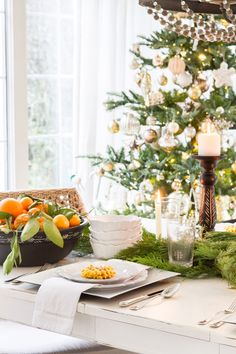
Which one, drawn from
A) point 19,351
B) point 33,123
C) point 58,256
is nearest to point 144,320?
point 58,256

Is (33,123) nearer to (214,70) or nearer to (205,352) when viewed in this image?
(214,70)

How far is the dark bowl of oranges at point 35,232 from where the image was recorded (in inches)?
78.7

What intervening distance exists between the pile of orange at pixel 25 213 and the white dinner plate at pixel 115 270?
17 cm

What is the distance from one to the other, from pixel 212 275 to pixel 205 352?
47cm

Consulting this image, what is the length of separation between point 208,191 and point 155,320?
2.48 ft

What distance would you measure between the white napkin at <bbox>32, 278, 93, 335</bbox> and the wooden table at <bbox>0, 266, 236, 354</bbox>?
0.03m

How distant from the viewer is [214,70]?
4.21m

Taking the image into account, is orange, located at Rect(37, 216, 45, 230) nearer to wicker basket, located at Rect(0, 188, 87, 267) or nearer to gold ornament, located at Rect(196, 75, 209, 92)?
wicker basket, located at Rect(0, 188, 87, 267)

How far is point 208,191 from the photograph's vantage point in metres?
2.29

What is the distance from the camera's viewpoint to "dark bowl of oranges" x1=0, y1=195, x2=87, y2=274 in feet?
6.56

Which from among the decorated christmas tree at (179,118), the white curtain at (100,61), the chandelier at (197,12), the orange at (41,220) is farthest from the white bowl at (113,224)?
the white curtain at (100,61)

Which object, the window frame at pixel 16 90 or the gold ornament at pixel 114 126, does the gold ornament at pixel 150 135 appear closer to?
the gold ornament at pixel 114 126

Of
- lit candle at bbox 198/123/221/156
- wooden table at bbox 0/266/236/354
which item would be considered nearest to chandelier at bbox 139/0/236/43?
lit candle at bbox 198/123/221/156

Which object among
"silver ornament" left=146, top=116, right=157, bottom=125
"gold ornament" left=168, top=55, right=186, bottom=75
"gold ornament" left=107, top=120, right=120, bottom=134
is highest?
"gold ornament" left=168, top=55, right=186, bottom=75
